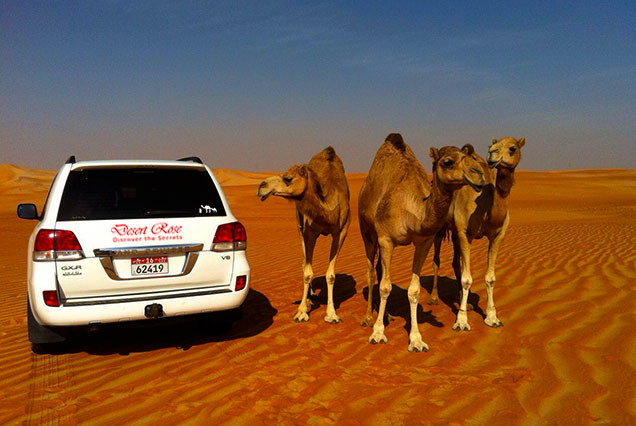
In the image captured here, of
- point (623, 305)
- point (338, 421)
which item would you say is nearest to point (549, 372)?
point (338, 421)

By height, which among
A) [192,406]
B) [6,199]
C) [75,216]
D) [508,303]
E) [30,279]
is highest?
[75,216]

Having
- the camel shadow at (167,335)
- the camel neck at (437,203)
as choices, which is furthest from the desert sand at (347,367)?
the camel neck at (437,203)

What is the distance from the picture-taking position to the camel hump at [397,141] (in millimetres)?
6969

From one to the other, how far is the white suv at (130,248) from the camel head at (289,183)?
0.73 meters

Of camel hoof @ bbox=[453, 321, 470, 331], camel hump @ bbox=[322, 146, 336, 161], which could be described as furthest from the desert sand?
camel hump @ bbox=[322, 146, 336, 161]

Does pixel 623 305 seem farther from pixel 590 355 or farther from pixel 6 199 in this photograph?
pixel 6 199

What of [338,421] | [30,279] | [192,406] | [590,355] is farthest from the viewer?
[590,355]

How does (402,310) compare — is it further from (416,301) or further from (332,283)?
(416,301)

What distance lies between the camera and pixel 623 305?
709 centimetres

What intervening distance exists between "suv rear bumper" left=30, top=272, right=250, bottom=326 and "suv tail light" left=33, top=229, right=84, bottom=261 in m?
0.43

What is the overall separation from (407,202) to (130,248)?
3.17 meters

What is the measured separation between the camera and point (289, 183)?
6.14m

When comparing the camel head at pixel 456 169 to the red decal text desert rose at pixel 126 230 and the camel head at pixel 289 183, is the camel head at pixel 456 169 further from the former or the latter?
the red decal text desert rose at pixel 126 230

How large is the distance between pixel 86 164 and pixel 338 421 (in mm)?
3706
